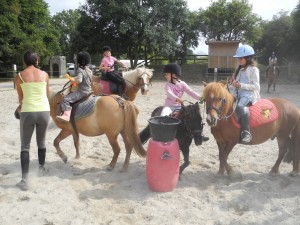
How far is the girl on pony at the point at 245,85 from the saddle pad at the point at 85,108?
2129 millimetres

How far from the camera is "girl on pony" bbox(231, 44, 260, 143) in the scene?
4.30m

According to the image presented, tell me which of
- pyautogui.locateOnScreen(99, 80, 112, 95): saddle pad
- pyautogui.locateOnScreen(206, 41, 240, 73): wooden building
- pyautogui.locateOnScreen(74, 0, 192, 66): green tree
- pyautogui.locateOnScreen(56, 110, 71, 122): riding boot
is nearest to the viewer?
pyautogui.locateOnScreen(56, 110, 71, 122): riding boot

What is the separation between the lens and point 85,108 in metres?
4.78

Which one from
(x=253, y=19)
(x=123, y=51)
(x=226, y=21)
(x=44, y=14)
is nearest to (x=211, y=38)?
(x=226, y=21)

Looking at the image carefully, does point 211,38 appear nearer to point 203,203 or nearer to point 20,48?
point 20,48

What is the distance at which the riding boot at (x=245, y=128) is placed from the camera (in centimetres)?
431

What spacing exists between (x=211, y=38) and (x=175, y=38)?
21.9 ft

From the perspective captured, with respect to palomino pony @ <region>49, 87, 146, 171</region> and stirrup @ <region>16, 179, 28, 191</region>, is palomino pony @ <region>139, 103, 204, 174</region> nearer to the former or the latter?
palomino pony @ <region>49, 87, 146, 171</region>

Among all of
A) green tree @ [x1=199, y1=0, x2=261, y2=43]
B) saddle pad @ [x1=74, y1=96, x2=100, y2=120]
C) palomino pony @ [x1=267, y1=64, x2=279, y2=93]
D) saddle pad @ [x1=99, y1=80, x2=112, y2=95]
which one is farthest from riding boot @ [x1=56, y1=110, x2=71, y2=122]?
green tree @ [x1=199, y1=0, x2=261, y2=43]

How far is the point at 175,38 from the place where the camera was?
2438 centimetres

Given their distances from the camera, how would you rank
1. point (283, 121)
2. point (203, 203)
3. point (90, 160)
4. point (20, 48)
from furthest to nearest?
1. point (20, 48)
2. point (90, 160)
3. point (283, 121)
4. point (203, 203)

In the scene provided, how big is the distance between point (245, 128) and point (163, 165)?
4.35 feet

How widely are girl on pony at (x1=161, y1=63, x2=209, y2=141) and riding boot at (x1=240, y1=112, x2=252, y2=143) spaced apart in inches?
21.3

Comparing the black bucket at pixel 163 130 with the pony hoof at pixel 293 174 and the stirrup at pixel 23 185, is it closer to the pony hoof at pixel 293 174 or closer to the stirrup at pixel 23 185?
the stirrup at pixel 23 185
